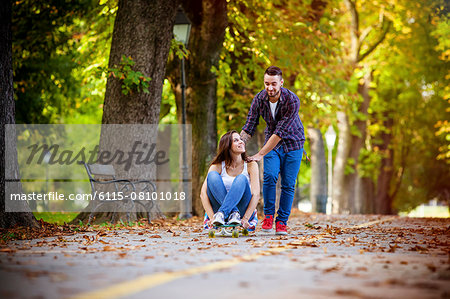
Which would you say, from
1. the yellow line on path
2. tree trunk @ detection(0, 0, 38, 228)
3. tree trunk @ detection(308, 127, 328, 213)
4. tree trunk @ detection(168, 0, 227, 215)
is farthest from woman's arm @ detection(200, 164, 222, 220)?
tree trunk @ detection(308, 127, 328, 213)

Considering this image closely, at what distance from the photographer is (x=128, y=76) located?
37.8 ft

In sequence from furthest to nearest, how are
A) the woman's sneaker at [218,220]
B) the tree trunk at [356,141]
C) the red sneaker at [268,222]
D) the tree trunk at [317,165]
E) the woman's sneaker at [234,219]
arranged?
the tree trunk at [356,141] → the tree trunk at [317,165] → the red sneaker at [268,222] → the woman's sneaker at [234,219] → the woman's sneaker at [218,220]

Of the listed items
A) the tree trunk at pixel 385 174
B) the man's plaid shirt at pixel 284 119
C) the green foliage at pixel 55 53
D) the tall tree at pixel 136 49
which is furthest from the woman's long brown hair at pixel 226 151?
the tree trunk at pixel 385 174

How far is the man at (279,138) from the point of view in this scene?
28.7 feet

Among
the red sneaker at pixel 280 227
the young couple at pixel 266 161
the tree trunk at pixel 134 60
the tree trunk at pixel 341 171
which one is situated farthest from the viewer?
the tree trunk at pixel 341 171

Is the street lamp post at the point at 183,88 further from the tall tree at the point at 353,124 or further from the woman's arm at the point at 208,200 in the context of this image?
the tall tree at the point at 353,124

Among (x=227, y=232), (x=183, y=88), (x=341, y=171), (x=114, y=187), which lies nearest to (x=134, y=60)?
(x=114, y=187)

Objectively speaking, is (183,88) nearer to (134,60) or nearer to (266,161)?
(134,60)

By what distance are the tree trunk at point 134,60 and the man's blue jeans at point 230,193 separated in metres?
3.40

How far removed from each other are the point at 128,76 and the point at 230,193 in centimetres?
397

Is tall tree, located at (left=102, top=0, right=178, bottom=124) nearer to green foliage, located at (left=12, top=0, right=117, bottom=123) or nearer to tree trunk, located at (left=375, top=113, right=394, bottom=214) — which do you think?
green foliage, located at (left=12, top=0, right=117, bottom=123)

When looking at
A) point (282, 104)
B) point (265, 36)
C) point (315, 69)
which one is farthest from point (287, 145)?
point (315, 69)

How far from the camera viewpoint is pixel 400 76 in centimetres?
2958

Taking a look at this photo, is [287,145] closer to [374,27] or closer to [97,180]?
[97,180]
